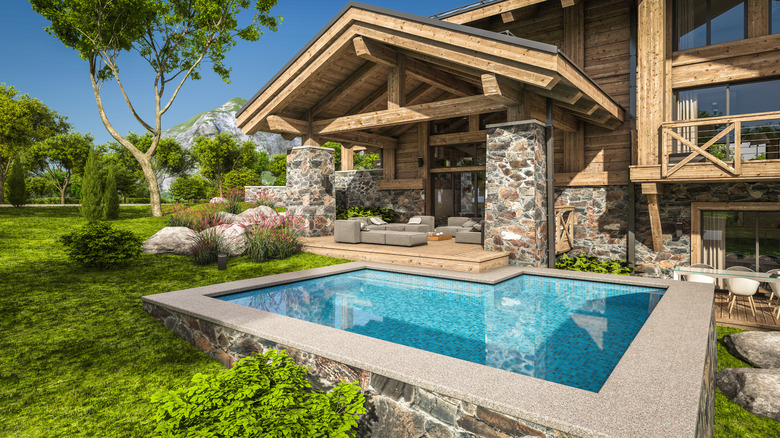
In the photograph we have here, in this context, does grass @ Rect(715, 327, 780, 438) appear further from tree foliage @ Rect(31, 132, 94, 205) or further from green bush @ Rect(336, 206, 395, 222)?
tree foliage @ Rect(31, 132, 94, 205)

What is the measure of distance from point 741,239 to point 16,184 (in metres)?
24.0

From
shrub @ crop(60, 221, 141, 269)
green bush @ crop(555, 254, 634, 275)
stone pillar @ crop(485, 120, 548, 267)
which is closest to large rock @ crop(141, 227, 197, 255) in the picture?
shrub @ crop(60, 221, 141, 269)

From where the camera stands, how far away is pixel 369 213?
49.2 ft

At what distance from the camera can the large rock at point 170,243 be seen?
30.2ft

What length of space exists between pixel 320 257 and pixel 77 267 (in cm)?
475

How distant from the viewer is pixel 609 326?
498 cm

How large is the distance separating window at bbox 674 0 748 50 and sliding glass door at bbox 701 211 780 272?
3752 mm

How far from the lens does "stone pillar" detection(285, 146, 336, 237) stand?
11.4 meters

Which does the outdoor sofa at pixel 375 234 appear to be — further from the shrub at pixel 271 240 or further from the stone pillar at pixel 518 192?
the stone pillar at pixel 518 192

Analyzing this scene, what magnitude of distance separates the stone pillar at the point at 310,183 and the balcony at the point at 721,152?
777cm

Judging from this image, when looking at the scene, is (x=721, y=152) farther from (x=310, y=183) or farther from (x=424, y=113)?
(x=310, y=183)

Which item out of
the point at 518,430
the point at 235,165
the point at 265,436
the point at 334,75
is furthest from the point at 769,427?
the point at 235,165

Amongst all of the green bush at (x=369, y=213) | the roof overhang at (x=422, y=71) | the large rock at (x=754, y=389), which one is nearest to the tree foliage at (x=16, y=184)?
the roof overhang at (x=422, y=71)

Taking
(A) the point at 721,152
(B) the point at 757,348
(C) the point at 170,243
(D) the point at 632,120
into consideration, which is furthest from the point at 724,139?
(C) the point at 170,243
